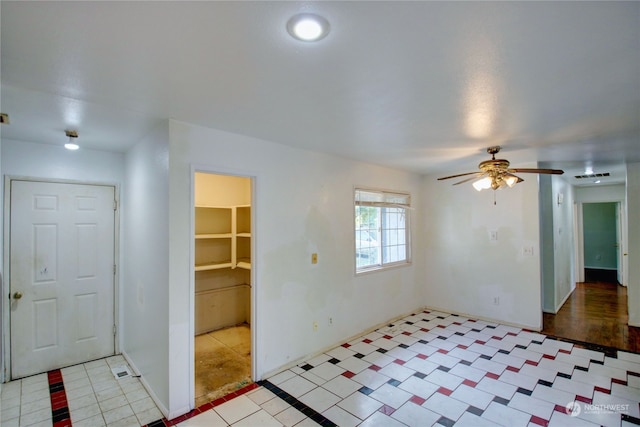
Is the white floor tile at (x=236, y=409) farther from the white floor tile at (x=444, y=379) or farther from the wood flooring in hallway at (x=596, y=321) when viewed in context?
the wood flooring in hallway at (x=596, y=321)

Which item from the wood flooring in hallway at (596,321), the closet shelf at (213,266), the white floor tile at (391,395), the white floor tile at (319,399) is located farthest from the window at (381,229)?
A: the wood flooring in hallway at (596,321)

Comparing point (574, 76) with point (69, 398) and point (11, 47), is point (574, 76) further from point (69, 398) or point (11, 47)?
point (69, 398)

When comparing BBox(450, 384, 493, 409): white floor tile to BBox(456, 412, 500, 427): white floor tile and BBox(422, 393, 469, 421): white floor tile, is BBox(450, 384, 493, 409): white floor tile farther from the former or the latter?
BBox(456, 412, 500, 427): white floor tile

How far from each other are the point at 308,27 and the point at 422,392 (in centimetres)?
305

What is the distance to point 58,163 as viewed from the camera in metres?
3.35

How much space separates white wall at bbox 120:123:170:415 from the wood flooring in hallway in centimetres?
488

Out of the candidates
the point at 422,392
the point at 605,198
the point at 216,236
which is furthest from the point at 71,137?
the point at 605,198

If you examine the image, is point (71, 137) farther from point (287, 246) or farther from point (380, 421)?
point (380, 421)

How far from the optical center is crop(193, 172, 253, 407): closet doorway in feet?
13.8

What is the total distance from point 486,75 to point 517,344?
11.7ft

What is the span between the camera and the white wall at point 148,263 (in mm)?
2566

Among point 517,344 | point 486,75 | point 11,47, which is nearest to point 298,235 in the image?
point 486,75

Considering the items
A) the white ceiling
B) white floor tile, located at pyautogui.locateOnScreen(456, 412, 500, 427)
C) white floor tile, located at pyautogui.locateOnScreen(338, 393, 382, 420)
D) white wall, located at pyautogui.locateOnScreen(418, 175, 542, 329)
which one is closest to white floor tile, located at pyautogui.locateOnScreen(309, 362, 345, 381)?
white floor tile, located at pyautogui.locateOnScreen(338, 393, 382, 420)

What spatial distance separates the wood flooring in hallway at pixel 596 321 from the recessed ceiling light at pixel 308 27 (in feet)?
16.1
